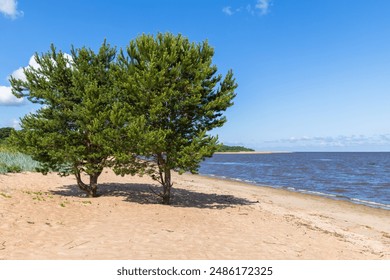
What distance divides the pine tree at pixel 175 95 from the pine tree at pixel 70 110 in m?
1.61

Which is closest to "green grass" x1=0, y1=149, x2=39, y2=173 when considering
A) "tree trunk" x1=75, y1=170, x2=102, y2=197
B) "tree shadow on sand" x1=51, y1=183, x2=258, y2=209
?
"tree shadow on sand" x1=51, y1=183, x2=258, y2=209

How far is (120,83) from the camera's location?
17125 mm

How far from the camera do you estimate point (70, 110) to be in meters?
17.6

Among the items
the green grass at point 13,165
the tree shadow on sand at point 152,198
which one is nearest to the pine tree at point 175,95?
the tree shadow on sand at point 152,198

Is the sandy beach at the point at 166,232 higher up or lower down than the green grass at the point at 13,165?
lower down

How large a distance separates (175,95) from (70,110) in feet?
19.7

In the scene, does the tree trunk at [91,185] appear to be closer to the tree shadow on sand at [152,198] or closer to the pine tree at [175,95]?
the tree shadow on sand at [152,198]

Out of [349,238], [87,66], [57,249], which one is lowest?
[349,238]

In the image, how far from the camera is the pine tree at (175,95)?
1611 centimetres

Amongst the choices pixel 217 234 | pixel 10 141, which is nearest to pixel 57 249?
pixel 217 234

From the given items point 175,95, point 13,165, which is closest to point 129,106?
point 175,95

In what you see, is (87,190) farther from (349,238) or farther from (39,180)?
(349,238)

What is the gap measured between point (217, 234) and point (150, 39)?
35.4ft

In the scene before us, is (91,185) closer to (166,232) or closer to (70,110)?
(70,110)
